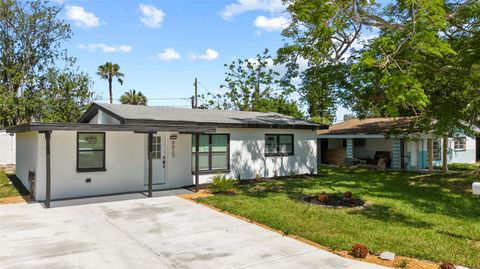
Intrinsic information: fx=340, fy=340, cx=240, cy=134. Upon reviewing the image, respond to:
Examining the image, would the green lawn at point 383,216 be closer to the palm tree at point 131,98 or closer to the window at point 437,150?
the window at point 437,150

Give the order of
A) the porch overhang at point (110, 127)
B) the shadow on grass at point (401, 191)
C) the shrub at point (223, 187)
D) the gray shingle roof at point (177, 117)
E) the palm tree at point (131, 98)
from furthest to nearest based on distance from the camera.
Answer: the palm tree at point (131, 98), the gray shingle roof at point (177, 117), the shrub at point (223, 187), the shadow on grass at point (401, 191), the porch overhang at point (110, 127)

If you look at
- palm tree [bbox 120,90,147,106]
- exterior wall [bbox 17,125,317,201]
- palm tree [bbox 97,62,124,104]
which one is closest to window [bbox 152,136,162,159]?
exterior wall [bbox 17,125,317,201]

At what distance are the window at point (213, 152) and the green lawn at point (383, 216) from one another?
1.57 metres

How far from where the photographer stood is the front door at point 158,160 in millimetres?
13445

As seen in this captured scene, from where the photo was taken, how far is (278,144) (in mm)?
17219

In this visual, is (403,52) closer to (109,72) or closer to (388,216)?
(388,216)

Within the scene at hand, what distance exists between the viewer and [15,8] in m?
30.4

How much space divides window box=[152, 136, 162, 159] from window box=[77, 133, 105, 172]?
6.30 ft

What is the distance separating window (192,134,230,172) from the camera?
14445 mm

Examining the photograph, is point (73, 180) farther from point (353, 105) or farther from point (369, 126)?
point (369, 126)

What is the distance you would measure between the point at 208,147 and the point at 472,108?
1140 cm

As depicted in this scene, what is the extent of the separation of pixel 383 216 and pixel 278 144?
8.33 meters

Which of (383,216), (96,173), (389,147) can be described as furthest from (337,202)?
(389,147)

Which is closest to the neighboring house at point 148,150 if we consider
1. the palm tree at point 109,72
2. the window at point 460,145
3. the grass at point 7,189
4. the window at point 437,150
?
the grass at point 7,189
